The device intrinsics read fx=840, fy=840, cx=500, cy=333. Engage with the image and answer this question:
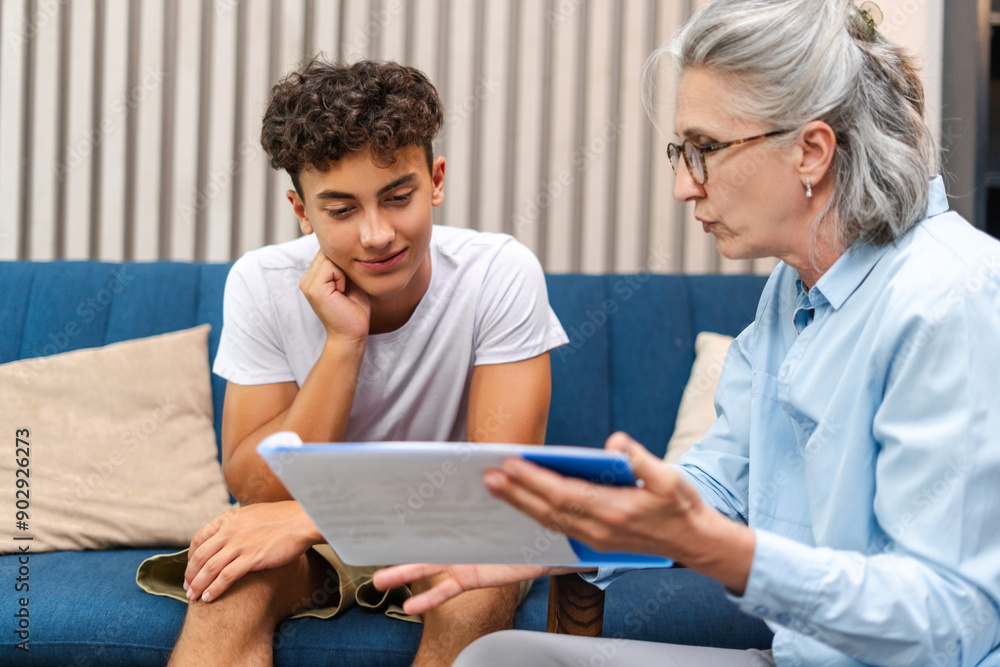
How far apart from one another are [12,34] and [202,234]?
0.77 metres

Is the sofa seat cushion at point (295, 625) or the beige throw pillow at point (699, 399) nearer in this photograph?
the sofa seat cushion at point (295, 625)

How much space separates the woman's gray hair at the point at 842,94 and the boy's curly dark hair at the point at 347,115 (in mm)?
629

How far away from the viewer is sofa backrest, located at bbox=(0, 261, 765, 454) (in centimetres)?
201

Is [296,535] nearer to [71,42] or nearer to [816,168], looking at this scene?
[816,168]

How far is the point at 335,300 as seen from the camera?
1521 mm

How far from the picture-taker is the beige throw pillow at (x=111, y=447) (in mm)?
1740

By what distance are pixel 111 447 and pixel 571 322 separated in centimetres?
109

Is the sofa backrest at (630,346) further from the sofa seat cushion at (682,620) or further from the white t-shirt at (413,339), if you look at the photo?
the sofa seat cushion at (682,620)

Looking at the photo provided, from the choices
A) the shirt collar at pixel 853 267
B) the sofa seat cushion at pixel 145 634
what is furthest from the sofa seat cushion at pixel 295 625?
the shirt collar at pixel 853 267

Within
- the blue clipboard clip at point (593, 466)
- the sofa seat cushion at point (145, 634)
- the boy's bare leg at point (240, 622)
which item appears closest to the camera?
the blue clipboard clip at point (593, 466)

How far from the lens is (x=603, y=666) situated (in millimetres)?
993

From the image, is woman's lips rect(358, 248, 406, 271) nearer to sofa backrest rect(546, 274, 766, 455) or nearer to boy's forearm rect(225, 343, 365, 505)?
boy's forearm rect(225, 343, 365, 505)

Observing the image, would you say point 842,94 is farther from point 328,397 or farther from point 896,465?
point 328,397

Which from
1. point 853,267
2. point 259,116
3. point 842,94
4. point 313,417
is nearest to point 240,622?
point 313,417
